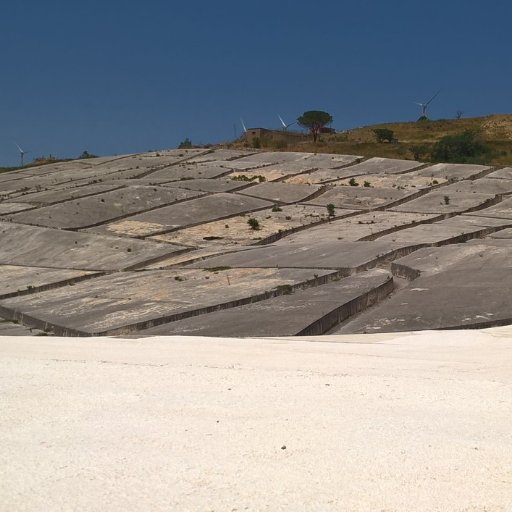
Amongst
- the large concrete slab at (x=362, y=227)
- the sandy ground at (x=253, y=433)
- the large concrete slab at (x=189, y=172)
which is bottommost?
the sandy ground at (x=253, y=433)

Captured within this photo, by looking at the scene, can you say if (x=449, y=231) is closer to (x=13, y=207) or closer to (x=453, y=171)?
(x=453, y=171)

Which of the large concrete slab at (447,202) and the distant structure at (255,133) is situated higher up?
the distant structure at (255,133)

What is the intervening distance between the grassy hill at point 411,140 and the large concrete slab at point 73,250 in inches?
877

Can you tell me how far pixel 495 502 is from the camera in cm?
371

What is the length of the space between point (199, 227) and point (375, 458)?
65.8 ft

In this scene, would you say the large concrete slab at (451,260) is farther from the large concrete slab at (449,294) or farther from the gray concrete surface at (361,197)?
the gray concrete surface at (361,197)

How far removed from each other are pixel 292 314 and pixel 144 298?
3.34 metres

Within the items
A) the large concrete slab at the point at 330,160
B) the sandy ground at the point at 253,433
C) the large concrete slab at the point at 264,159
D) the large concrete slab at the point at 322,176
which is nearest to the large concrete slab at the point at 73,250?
the sandy ground at the point at 253,433

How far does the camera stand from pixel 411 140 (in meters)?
54.8

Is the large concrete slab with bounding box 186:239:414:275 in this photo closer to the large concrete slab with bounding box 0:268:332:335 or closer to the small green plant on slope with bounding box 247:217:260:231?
the large concrete slab with bounding box 0:268:332:335

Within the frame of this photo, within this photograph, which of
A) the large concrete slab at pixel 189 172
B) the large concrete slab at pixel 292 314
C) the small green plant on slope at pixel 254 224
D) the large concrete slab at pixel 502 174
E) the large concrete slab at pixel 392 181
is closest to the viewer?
the large concrete slab at pixel 292 314

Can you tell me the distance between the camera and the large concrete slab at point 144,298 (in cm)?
1231

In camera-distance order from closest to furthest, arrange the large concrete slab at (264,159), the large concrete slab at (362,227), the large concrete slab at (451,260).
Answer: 1. the large concrete slab at (451,260)
2. the large concrete slab at (362,227)
3. the large concrete slab at (264,159)

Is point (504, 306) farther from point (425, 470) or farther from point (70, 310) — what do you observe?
point (425, 470)
